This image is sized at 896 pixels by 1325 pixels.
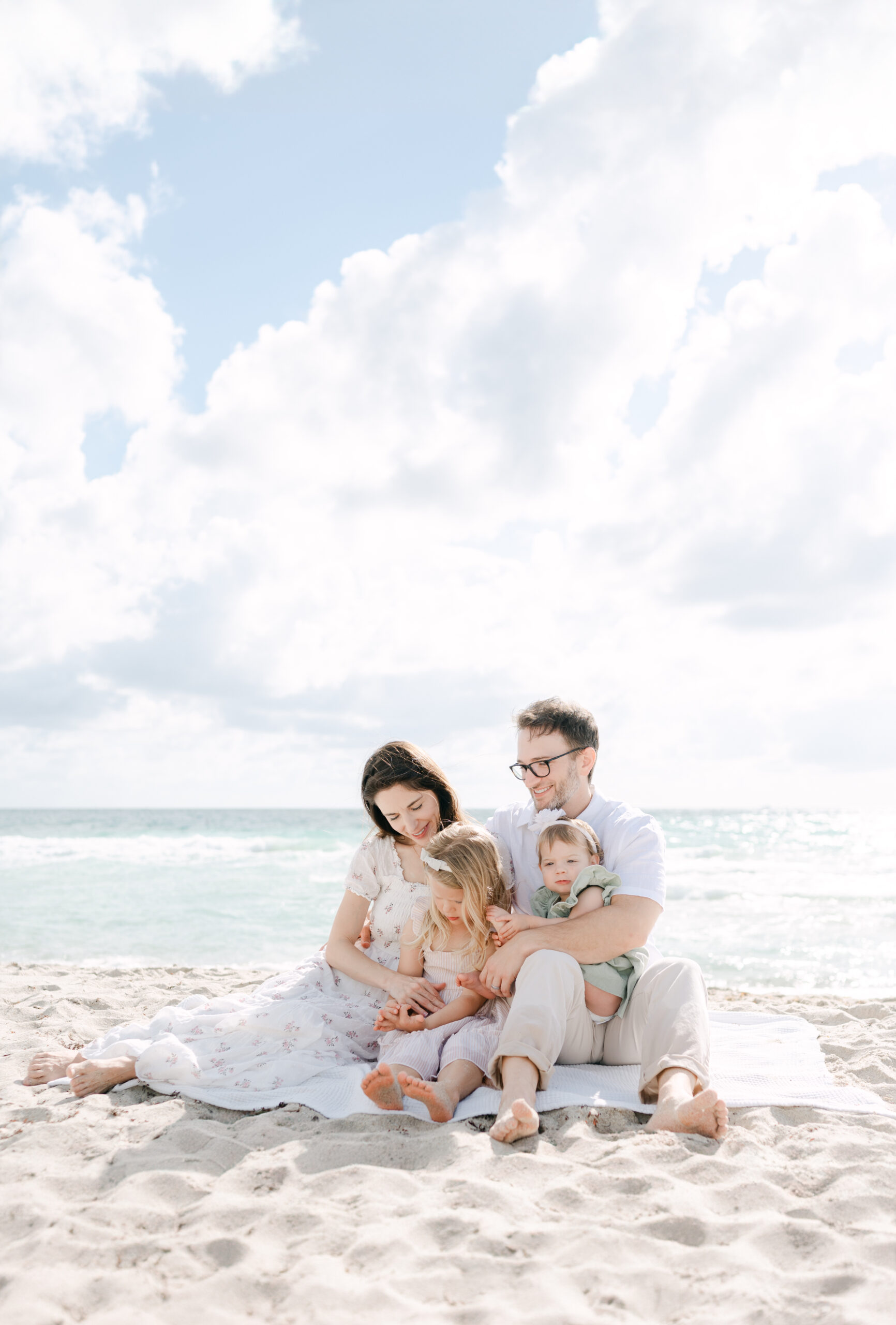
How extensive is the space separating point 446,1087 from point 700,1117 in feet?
3.18

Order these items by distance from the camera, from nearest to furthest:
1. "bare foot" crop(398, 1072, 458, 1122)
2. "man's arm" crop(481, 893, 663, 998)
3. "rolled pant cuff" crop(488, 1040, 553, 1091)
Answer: "bare foot" crop(398, 1072, 458, 1122)
"rolled pant cuff" crop(488, 1040, 553, 1091)
"man's arm" crop(481, 893, 663, 998)

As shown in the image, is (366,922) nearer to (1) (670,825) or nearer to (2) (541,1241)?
(2) (541,1241)

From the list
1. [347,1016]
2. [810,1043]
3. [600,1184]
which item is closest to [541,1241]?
[600,1184]

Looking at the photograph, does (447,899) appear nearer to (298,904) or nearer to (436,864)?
(436,864)

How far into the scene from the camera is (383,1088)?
10.8 ft

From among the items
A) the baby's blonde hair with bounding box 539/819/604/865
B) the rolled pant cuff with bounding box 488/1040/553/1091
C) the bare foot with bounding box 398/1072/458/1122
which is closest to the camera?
the bare foot with bounding box 398/1072/458/1122

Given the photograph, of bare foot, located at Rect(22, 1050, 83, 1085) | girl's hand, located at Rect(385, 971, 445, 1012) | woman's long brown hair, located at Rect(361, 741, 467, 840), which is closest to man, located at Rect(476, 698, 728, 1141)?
girl's hand, located at Rect(385, 971, 445, 1012)

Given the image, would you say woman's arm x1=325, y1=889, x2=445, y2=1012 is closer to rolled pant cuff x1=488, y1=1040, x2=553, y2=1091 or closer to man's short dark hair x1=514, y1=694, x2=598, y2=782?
rolled pant cuff x1=488, y1=1040, x2=553, y2=1091

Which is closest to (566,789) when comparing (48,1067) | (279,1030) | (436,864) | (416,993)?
(436,864)

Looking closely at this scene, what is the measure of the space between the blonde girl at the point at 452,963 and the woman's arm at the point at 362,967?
60mm

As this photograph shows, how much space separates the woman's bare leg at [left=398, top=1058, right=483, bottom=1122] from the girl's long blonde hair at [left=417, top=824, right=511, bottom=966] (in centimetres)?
49

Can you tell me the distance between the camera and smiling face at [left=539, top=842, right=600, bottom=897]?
3.93 metres

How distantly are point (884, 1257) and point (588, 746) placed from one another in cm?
234

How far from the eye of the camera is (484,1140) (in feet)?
9.93
